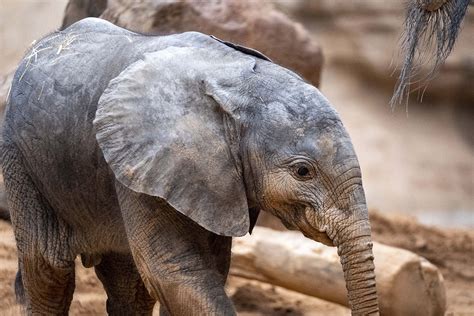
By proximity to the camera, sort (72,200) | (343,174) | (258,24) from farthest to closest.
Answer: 1. (258,24)
2. (72,200)
3. (343,174)

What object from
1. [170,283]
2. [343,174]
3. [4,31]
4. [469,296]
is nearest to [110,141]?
[170,283]

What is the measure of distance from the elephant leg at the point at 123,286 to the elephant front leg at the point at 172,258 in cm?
91

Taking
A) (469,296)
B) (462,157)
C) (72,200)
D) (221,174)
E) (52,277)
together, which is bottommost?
(462,157)

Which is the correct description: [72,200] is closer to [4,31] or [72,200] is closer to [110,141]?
[110,141]

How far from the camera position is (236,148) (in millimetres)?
4215

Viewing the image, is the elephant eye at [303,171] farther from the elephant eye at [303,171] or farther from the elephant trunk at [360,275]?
the elephant trunk at [360,275]

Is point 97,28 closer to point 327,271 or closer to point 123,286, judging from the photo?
point 123,286

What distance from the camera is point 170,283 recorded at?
4270 mm

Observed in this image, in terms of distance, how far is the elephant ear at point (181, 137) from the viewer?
4.18 m

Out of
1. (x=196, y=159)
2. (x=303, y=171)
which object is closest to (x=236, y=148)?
(x=196, y=159)

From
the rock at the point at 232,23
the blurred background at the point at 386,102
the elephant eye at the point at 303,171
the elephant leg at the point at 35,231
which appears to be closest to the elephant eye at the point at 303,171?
the elephant eye at the point at 303,171

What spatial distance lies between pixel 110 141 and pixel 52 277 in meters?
1.02

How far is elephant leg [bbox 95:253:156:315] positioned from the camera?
526cm

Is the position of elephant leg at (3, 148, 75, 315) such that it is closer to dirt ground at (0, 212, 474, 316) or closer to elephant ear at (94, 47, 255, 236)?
elephant ear at (94, 47, 255, 236)
